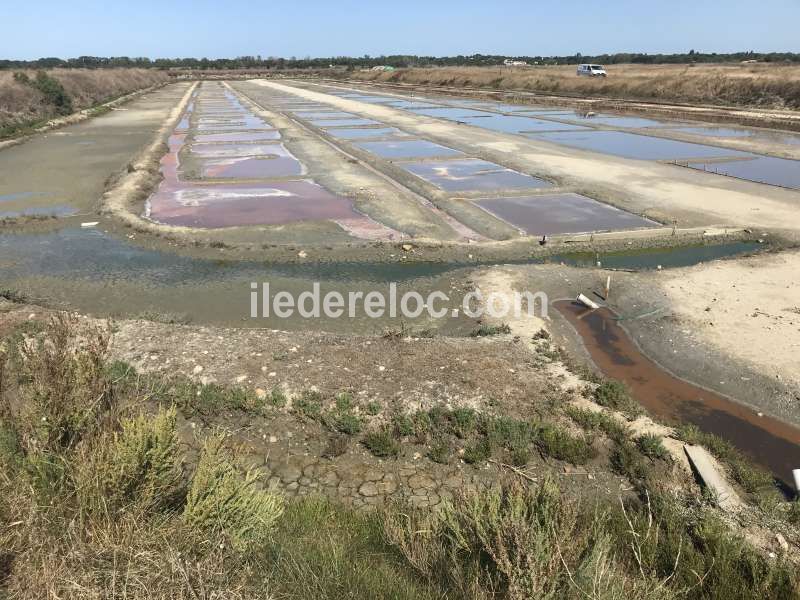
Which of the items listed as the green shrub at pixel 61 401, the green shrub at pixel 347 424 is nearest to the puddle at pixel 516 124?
the green shrub at pixel 347 424

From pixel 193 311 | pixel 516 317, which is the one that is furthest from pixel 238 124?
pixel 516 317

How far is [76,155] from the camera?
97.2 feet

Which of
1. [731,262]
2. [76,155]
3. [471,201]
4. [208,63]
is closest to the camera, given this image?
[731,262]

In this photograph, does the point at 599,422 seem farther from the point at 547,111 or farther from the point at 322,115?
the point at 547,111

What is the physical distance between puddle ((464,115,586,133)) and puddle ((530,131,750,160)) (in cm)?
256

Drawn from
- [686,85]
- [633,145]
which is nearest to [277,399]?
[633,145]

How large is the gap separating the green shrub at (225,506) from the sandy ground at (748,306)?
849 cm

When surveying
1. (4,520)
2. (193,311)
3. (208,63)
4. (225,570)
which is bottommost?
(193,311)

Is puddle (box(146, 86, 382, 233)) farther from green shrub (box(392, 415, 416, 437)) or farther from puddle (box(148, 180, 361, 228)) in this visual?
green shrub (box(392, 415, 416, 437))

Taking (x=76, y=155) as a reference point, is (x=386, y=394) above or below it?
below

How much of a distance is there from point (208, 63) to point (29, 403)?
625 ft

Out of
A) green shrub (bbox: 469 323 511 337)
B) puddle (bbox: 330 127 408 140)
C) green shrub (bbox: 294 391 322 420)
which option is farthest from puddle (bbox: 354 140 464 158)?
green shrub (bbox: 294 391 322 420)

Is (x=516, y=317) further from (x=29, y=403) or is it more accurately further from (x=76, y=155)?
(x=76, y=155)

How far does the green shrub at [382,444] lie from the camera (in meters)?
7.05
